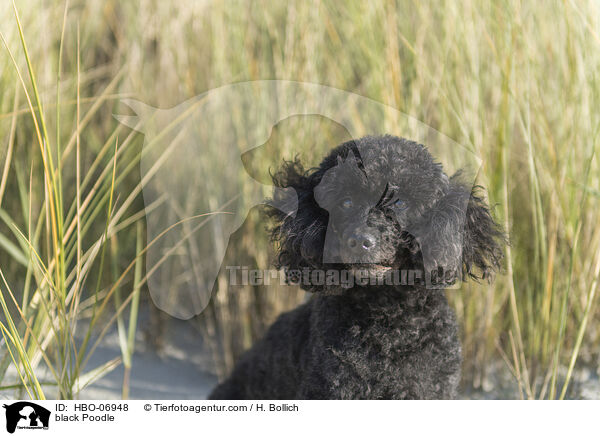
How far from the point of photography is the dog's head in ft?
4.68

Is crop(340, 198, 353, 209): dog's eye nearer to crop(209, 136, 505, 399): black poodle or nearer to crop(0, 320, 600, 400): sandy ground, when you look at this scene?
crop(209, 136, 505, 399): black poodle

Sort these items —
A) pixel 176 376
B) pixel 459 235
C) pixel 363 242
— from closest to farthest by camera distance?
pixel 363 242
pixel 459 235
pixel 176 376

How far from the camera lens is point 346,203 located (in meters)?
1.46

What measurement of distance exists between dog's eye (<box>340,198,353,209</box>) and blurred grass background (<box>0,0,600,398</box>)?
46cm

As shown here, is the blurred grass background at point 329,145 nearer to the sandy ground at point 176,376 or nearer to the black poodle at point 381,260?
the sandy ground at point 176,376

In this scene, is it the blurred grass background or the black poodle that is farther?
the blurred grass background

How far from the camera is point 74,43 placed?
209 centimetres

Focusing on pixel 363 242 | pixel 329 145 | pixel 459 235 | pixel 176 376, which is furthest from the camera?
pixel 176 376
